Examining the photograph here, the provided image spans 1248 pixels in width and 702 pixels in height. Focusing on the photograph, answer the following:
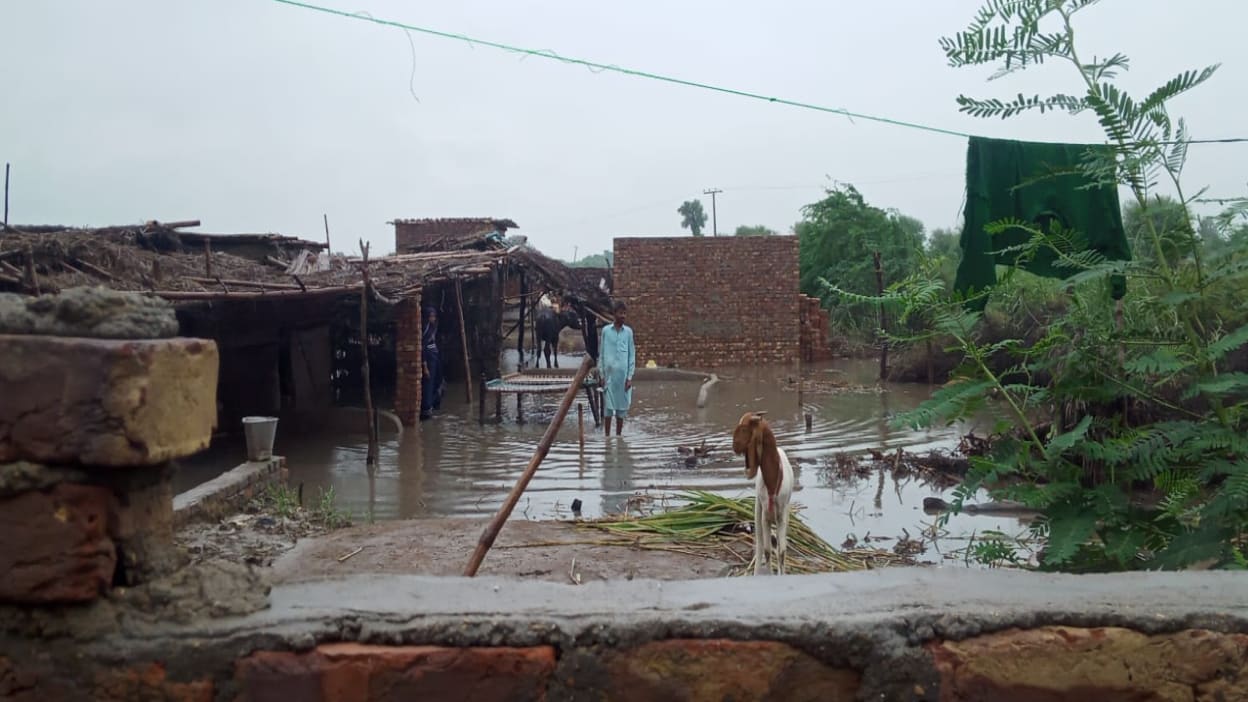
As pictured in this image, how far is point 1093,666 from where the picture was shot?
6.59 ft

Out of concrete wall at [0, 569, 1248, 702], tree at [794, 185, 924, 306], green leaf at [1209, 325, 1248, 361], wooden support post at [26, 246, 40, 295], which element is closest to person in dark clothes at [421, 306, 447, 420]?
wooden support post at [26, 246, 40, 295]

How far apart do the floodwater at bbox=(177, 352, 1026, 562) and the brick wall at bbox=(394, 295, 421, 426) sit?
1.37 feet

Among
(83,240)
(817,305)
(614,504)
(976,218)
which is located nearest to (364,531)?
(614,504)

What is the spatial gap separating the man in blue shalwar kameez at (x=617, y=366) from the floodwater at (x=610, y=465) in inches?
16.4

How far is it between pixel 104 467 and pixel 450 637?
825 mm

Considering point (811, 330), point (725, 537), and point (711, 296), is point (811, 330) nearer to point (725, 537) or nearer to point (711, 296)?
point (711, 296)

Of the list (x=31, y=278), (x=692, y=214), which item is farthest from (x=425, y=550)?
(x=692, y=214)

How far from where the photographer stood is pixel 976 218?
20.8 ft

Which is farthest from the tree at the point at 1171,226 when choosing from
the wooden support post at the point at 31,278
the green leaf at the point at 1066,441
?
the wooden support post at the point at 31,278

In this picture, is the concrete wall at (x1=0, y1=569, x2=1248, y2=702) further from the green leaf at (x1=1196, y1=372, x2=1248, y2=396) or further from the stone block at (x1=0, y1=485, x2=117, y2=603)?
the green leaf at (x1=1196, y1=372, x2=1248, y2=396)

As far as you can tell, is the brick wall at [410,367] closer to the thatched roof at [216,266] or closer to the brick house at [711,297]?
the thatched roof at [216,266]

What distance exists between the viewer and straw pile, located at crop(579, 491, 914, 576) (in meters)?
6.05

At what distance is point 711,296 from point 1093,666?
20.7 meters

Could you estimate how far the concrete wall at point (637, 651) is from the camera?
1.94 m
